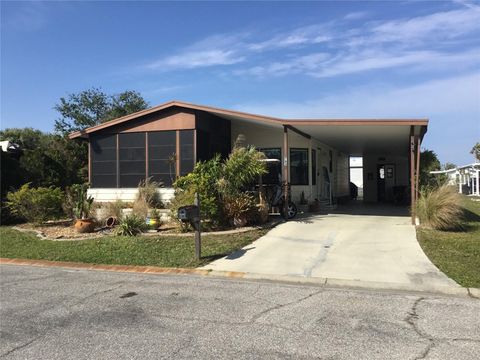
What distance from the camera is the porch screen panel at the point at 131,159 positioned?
16.2m

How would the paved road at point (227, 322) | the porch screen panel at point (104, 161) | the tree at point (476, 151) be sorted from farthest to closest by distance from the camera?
the tree at point (476, 151) < the porch screen panel at point (104, 161) < the paved road at point (227, 322)

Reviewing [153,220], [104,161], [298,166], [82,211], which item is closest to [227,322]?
[153,220]

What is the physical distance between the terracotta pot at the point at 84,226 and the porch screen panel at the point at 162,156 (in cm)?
329

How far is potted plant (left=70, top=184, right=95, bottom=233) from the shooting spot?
13117 millimetres

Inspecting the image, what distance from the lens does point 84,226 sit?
13086 mm

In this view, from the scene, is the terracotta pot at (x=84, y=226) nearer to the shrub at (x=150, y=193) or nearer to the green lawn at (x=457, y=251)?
the shrub at (x=150, y=193)

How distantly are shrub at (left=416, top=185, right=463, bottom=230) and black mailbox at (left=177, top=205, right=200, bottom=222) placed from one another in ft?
21.2

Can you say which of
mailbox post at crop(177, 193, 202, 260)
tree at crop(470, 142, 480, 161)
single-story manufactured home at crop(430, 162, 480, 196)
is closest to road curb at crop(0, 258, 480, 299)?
mailbox post at crop(177, 193, 202, 260)

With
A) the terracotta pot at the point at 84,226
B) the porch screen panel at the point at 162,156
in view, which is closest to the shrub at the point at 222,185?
the terracotta pot at the point at 84,226

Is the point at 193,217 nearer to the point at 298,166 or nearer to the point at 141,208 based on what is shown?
the point at 141,208

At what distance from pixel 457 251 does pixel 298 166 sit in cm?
868

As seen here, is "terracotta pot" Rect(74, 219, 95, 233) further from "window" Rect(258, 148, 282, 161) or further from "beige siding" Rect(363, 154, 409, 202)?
"beige siding" Rect(363, 154, 409, 202)

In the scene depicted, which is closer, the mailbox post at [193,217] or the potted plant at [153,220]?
the mailbox post at [193,217]

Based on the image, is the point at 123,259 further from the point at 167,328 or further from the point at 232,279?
the point at 167,328
